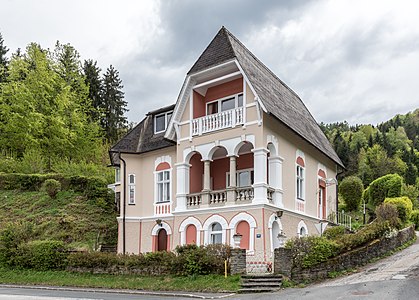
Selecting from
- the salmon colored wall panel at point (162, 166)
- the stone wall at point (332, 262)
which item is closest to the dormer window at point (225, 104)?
the salmon colored wall panel at point (162, 166)

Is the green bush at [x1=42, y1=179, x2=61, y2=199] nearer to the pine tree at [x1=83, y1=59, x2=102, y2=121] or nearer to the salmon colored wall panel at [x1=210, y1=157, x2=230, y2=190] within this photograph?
the salmon colored wall panel at [x1=210, y1=157, x2=230, y2=190]

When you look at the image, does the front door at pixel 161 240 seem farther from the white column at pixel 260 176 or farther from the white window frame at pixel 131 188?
the white column at pixel 260 176

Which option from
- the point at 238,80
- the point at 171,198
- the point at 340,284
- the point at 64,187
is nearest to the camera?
the point at 340,284

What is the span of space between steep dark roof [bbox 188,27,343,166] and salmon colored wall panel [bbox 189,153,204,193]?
14.6 ft

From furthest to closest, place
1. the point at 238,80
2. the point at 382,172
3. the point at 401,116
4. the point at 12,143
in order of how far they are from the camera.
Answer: the point at 401,116 → the point at 382,172 → the point at 12,143 → the point at 238,80

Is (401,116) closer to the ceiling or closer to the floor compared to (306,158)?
closer to the ceiling

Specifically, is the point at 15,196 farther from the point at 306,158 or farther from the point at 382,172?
the point at 382,172

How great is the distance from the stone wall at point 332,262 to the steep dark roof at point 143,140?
10.6m

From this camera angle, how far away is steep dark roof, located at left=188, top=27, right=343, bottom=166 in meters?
23.6

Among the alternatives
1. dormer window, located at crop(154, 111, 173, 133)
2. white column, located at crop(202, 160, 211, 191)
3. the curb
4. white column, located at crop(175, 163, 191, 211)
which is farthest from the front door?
the curb

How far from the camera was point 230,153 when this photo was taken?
23719 mm

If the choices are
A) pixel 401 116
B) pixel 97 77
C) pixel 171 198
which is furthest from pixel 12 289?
pixel 401 116

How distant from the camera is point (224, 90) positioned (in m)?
25.4

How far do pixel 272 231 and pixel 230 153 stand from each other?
13.2ft
